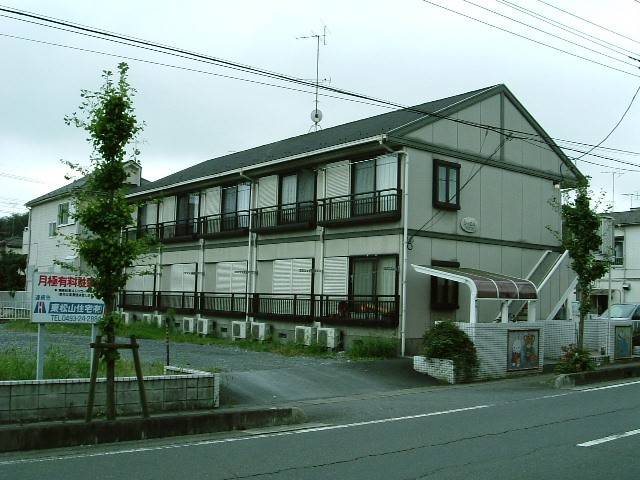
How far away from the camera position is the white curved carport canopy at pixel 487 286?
18.5 metres

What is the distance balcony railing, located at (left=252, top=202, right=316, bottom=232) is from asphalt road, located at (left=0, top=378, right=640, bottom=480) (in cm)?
1168

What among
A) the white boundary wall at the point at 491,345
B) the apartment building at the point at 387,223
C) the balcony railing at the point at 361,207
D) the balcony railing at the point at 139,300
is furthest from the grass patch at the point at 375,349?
the balcony railing at the point at 139,300

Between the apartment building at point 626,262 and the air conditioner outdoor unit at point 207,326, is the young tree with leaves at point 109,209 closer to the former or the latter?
the air conditioner outdoor unit at point 207,326

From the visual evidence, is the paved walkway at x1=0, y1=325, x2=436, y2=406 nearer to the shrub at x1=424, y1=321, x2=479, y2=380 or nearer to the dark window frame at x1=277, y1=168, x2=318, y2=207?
the shrub at x1=424, y1=321, x2=479, y2=380

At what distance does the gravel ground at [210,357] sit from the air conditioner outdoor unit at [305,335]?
1.80 meters

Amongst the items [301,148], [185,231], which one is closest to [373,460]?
[301,148]

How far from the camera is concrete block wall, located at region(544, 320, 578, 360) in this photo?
21.6m

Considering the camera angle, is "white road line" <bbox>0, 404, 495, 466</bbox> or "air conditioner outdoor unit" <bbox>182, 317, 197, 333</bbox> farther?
"air conditioner outdoor unit" <bbox>182, 317, 197, 333</bbox>

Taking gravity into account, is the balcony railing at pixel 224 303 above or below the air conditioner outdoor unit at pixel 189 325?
above

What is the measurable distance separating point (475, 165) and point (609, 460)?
53.1 ft

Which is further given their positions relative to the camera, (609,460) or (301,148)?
(301,148)

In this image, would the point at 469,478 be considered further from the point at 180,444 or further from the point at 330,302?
the point at 330,302

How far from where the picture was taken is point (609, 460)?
798 centimetres

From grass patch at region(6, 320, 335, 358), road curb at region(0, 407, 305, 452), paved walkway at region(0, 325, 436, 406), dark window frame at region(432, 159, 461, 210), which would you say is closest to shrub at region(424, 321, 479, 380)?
paved walkway at region(0, 325, 436, 406)
